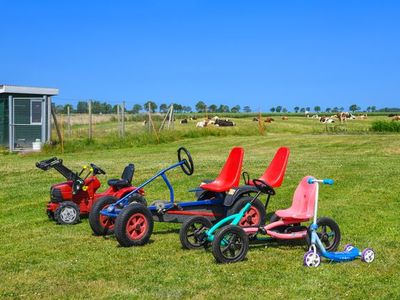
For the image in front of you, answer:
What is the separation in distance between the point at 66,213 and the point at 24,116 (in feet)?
60.1

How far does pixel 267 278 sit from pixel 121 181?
4.02m

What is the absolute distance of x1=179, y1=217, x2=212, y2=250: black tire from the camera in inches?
310

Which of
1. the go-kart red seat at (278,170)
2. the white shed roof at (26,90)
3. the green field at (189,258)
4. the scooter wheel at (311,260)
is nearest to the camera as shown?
the green field at (189,258)

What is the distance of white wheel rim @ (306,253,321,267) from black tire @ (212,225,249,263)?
2.41 feet

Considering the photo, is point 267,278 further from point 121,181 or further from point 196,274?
point 121,181

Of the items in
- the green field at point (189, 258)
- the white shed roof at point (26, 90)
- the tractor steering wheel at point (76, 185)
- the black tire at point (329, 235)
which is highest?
the white shed roof at point (26, 90)

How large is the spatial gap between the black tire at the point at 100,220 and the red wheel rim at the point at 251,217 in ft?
6.50

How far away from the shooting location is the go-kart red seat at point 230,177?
8.94 meters

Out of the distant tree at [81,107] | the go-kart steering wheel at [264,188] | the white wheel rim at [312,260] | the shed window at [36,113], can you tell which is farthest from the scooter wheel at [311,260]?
the distant tree at [81,107]

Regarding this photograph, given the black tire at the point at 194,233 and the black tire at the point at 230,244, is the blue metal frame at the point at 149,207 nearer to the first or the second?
the black tire at the point at 194,233

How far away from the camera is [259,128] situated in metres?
35.1

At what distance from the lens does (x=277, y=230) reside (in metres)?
8.02

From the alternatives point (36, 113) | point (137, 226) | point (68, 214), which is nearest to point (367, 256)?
point (137, 226)

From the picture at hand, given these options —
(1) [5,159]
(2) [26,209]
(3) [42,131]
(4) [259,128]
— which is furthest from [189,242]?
(4) [259,128]
